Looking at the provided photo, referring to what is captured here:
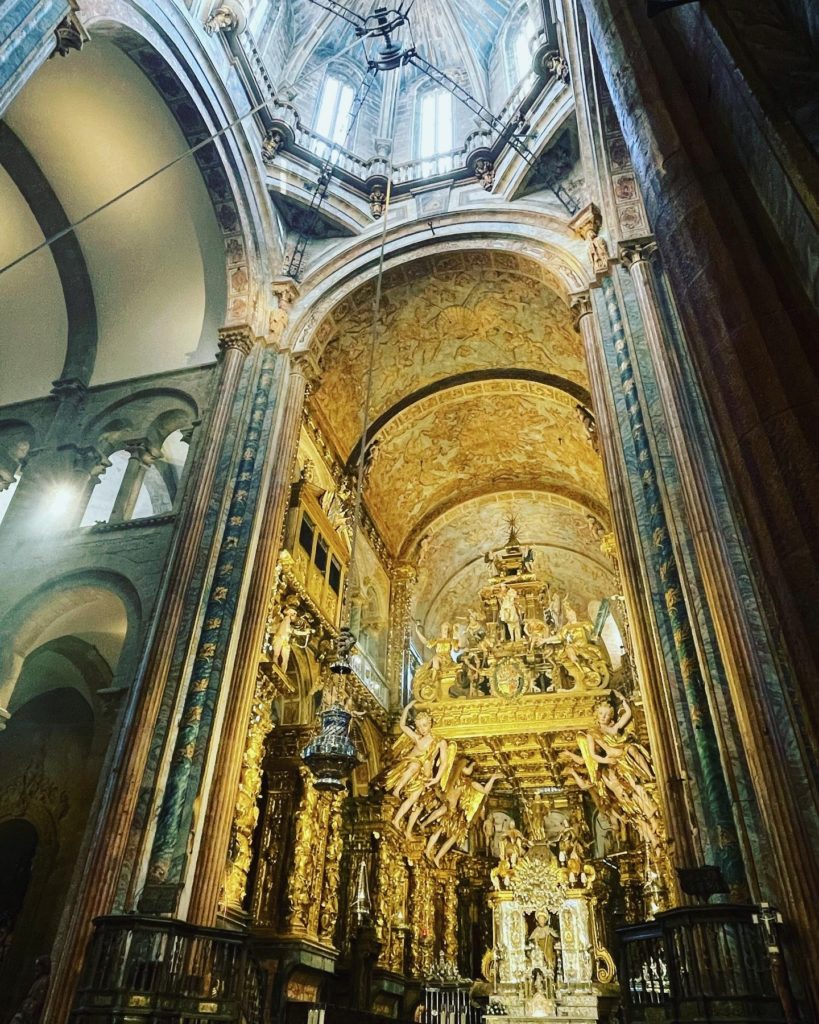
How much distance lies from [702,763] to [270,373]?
7.56 m

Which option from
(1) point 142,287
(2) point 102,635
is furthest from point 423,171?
(2) point 102,635

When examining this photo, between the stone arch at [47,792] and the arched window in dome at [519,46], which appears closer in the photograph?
the stone arch at [47,792]

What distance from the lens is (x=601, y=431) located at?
7.79 m

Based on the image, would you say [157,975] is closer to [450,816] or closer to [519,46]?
[450,816]

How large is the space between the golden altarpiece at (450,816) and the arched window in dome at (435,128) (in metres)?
6.29

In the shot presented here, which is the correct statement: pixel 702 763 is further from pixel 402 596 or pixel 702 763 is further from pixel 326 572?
pixel 402 596

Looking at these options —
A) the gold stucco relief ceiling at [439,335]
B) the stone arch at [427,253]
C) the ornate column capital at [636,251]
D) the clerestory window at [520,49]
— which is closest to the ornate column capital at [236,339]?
the stone arch at [427,253]

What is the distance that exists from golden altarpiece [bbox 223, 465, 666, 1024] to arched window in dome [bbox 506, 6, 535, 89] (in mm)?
8482

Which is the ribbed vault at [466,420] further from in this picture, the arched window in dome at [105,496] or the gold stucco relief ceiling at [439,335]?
the arched window in dome at [105,496]

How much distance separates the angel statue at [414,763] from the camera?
11.6m

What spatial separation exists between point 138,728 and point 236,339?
572 centimetres

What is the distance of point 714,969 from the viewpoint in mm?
4352

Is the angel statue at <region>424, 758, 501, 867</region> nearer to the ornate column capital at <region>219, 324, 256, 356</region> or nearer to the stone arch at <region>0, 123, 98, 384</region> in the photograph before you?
the ornate column capital at <region>219, 324, 256, 356</region>

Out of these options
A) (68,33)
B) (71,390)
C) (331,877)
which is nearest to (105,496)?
(71,390)
